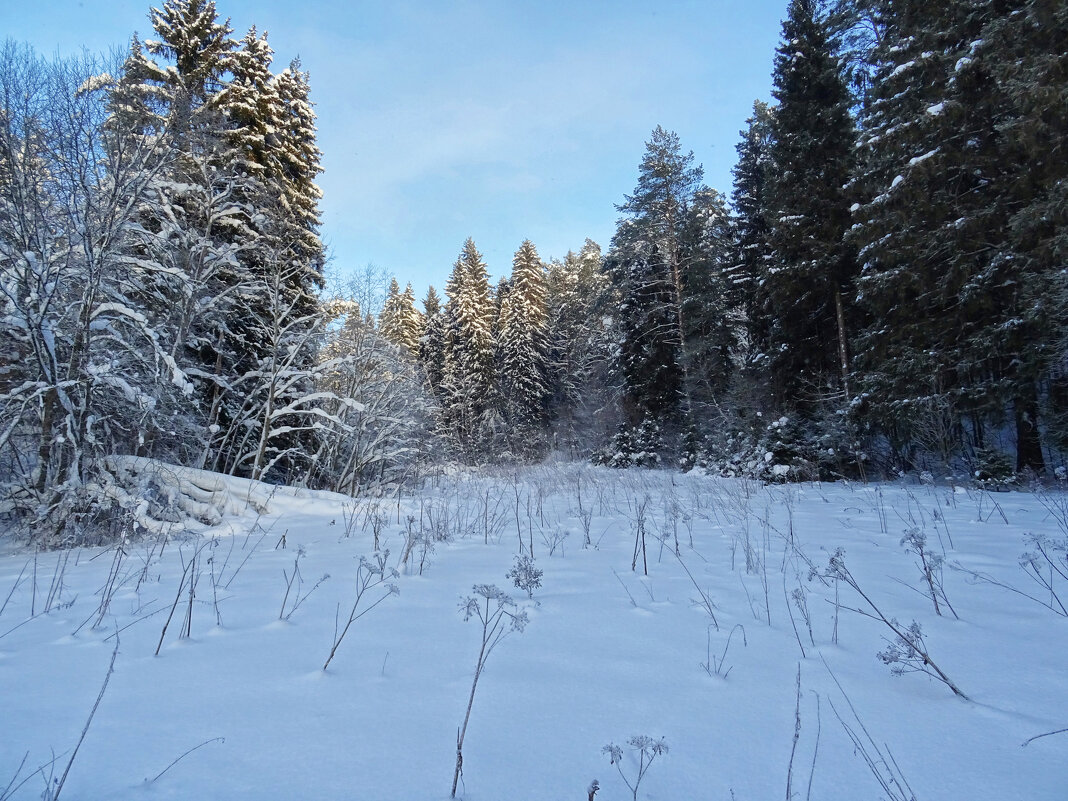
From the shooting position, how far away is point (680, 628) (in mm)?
2453

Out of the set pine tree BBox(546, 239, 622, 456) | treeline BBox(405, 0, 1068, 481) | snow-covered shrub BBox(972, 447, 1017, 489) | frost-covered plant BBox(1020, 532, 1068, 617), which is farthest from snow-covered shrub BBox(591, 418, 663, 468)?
frost-covered plant BBox(1020, 532, 1068, 617)

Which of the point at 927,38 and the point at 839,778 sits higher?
the point at 927,38

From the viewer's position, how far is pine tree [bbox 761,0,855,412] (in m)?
13.5

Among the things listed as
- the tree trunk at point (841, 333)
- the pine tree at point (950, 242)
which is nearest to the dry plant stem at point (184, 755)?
the pine tree at point (950, 242)

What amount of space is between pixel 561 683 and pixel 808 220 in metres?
15.3

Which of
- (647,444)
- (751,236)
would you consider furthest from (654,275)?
(647,444)

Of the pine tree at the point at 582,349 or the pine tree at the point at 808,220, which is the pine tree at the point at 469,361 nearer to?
the pine tree at the point at 582,349

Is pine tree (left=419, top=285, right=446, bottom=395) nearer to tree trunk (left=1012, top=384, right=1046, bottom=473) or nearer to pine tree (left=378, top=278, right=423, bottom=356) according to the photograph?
pine tree (left=378, top=278, right=423, bottom=356)

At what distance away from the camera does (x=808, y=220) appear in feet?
45.3

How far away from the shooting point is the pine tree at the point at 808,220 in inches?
531

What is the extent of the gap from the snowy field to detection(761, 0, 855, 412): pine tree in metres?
11.5

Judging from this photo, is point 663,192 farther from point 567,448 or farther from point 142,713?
point 142,713

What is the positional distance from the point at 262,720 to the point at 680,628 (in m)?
1.80

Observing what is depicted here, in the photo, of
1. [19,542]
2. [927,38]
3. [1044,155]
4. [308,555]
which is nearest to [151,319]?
[19,542]
